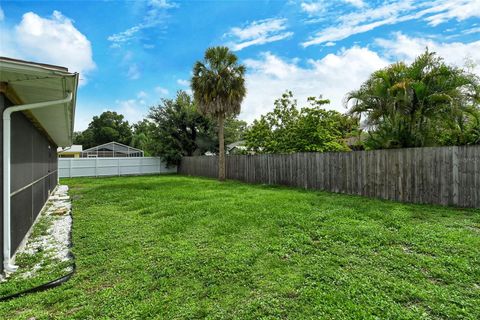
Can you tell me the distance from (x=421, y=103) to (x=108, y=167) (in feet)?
64.3

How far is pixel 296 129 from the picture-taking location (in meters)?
14.3

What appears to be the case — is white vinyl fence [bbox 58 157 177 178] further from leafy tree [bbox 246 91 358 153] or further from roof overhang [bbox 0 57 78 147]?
roof overhang [bbox 0 57 78 147]

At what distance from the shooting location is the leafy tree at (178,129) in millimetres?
20797

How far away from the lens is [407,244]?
362cm

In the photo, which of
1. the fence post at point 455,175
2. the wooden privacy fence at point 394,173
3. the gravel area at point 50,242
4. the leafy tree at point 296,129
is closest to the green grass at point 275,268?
the gravel area at point 50,242

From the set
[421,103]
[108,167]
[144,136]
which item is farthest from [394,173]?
[144,136]

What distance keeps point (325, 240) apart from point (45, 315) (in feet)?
10.7

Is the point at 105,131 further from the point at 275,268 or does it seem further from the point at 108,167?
the point at 275,268

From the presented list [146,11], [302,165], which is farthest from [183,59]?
[302,165]

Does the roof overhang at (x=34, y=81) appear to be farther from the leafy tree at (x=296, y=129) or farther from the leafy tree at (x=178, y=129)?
the leafy tree at (x=178, y=129)

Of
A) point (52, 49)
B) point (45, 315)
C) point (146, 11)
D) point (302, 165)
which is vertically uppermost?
point (146, 11)

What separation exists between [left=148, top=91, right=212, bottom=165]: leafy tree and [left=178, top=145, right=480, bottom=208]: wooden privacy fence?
1056cm

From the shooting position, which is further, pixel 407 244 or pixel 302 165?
pixel 302 165

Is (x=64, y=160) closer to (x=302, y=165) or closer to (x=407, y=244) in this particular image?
(x=302, y=165)
